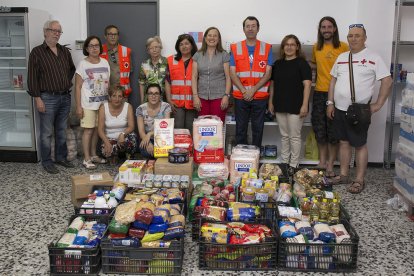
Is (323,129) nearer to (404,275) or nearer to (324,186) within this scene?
(324,186)

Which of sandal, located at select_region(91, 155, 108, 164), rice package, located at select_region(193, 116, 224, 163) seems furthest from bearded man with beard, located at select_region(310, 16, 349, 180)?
Answer: sandal, located at select_region(91, 155, 108, 164)

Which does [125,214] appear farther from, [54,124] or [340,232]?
[54,124]

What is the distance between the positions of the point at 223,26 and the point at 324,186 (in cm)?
254

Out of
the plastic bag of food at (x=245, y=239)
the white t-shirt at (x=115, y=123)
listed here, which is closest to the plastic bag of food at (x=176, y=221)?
the plastic bag of food at (x=245, y=239)

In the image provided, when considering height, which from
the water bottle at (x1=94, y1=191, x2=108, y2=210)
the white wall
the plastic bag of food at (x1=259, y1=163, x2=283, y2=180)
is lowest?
the water bottle at (x1=94, y1=191, x2=108, y2=210)

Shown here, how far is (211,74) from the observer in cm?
489

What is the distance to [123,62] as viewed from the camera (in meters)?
5.46

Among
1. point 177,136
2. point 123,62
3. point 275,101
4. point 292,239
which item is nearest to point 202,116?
point 177,136

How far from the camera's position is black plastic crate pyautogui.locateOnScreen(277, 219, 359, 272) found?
287 cm

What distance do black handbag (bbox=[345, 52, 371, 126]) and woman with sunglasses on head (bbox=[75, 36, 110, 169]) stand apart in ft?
8.97

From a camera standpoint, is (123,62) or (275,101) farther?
(123,62)

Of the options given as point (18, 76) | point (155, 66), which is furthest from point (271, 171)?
point (18, 76)

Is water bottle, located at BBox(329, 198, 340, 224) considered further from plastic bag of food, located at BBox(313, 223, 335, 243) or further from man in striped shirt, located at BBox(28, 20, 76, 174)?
man in striped shirt, located at BBox(28, 20, 76, 174)

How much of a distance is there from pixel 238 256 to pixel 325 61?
8.89 ft
